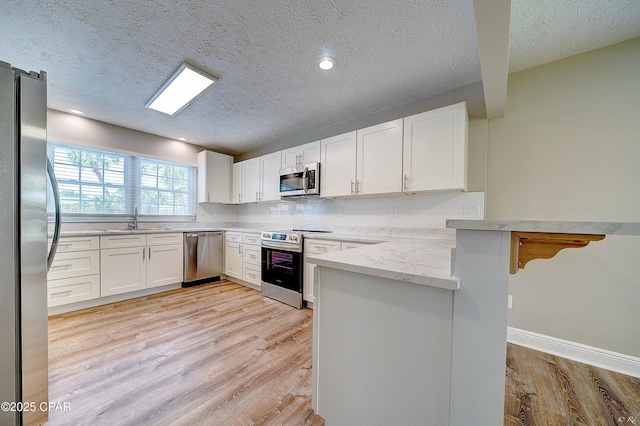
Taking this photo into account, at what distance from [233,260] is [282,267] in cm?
124

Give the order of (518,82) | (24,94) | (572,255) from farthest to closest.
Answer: (518,82)
(572,255)
(24,94)

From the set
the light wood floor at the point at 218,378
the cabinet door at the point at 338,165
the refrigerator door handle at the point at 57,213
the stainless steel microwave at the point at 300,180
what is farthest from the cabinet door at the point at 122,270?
the cabinet door at the point at 338,165

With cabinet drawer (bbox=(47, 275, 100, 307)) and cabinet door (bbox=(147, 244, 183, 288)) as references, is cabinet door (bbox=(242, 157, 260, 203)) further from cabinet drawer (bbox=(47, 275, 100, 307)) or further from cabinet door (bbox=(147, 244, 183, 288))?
cabinet drawer (bbox=(47, 275, 100, 307))

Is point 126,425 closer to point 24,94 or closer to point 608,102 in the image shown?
point 24,94

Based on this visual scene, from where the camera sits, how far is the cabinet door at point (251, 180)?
13.2 feet

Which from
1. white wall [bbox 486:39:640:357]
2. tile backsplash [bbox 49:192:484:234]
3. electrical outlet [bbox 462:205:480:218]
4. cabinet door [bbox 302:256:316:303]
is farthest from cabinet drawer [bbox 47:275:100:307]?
white wall [bbox 486:39:640:357]

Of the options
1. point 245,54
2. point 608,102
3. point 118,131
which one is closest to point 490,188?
point 608,102

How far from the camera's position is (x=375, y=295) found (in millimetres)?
998

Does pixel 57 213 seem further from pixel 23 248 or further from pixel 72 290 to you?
pixel 72 290

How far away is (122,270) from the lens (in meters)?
3.04

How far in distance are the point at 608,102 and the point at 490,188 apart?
0.96m

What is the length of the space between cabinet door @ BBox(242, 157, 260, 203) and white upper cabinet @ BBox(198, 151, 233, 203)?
1.43ft

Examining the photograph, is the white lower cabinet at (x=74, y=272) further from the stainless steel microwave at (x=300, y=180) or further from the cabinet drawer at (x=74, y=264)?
the stainless steel microwave at (x=300, y=180)

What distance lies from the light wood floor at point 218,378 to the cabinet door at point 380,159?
5.49ft
